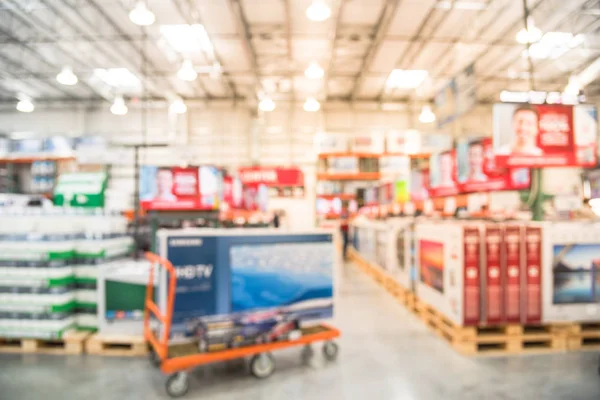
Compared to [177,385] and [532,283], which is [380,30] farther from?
[177,385]

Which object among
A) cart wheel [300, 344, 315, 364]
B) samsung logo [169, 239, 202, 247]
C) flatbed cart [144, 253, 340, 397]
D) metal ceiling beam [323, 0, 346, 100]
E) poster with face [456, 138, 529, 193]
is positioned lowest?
cart wheel [300, 344, 315, 364]

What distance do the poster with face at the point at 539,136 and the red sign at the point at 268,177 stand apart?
8.75 metres

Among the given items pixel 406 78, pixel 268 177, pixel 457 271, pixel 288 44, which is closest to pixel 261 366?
pixel 457 271

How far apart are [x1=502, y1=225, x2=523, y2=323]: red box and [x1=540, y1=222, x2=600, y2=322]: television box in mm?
192

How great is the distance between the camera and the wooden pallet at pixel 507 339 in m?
4.43

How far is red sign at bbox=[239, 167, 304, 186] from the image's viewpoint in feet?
44.9

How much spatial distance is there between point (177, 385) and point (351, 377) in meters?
1.60

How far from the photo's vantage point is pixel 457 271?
14.8 ft

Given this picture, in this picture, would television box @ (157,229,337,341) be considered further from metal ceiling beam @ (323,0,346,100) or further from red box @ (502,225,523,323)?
metal ceiling beam @ (323,0,346,100)

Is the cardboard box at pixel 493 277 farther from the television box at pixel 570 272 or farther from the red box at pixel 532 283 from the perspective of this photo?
the television box at pixel 570 272

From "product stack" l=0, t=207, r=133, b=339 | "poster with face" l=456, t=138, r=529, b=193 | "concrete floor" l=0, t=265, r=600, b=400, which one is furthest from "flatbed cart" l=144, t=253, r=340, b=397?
"poster with face" l=456, t=138, r=529, b=193

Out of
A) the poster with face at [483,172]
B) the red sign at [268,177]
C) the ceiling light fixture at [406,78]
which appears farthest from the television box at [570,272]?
the ceiling light fixture at [406,78]

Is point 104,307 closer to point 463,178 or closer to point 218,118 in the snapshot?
point 463,178

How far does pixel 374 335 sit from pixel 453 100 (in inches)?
238
